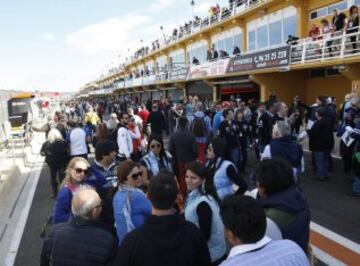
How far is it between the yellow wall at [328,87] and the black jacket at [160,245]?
1856 cm

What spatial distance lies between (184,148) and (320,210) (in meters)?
2.77

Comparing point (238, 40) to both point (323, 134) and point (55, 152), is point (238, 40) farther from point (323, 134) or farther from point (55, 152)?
point (55, 152)

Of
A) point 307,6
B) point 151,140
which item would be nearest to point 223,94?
point 307,6

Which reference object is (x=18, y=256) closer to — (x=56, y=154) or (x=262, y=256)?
(x=56, y=154)

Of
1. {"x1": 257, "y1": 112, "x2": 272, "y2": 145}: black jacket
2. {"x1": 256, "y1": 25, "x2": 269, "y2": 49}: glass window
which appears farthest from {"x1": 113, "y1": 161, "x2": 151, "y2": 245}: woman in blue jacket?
{"x1": 256, "y1": 25, "x2": 269, "y2": 49}: glass window

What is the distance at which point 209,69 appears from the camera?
26156 mm

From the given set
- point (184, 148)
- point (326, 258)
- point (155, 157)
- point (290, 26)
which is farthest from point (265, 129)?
point (290, 26)

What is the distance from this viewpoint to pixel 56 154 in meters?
8.96

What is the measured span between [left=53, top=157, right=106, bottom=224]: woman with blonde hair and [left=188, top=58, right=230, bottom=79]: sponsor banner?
1963 cm

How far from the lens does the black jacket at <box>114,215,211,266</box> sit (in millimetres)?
2461

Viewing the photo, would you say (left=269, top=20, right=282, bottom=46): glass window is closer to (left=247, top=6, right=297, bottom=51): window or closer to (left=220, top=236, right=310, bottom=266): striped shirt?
(left=247, top=6, right=297, bottom=51): window

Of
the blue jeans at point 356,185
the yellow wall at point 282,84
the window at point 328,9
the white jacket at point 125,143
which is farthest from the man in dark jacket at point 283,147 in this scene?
the yellow wall at point 282,84

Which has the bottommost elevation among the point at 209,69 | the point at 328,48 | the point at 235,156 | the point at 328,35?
the point at 235,156

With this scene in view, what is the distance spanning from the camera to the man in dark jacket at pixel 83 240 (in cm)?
280
